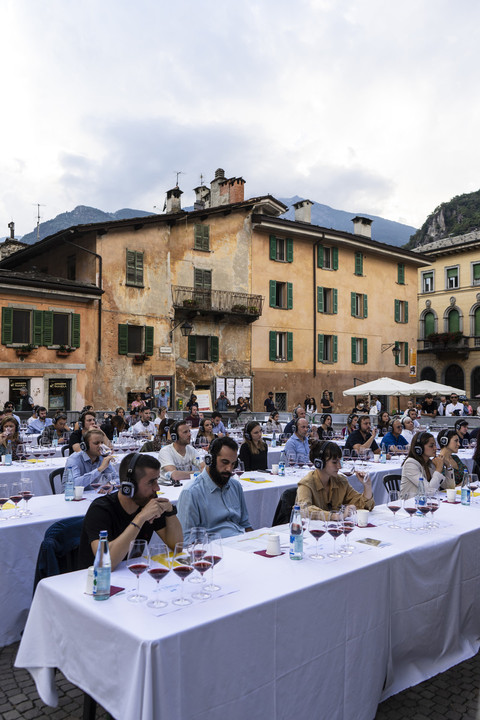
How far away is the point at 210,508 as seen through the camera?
16.6 ft

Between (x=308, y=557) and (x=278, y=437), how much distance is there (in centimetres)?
928

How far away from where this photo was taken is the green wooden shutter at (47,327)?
22391 millimetres

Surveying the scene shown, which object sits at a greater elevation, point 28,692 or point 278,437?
point 278,437

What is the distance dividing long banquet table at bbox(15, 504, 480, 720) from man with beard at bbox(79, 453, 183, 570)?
21cm

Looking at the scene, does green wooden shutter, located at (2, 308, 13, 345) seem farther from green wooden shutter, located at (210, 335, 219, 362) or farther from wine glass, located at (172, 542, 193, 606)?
wine glass, located at (172, 542, 193, 606)

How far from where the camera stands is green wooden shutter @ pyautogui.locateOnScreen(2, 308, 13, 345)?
839 inches

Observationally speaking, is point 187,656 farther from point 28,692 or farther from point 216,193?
point 216,193

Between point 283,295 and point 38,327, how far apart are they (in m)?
12.9

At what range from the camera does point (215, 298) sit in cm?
2759

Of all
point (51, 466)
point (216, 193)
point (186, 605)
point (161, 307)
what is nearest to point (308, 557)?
point (186, 605)

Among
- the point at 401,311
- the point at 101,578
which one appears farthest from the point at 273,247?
the point at 101,578

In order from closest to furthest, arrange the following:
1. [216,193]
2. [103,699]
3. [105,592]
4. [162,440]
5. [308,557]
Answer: [103,699]
[105,592]
[308,557]
[162,440]
[216,193]

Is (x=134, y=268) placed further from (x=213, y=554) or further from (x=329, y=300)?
(x=213, y=554)

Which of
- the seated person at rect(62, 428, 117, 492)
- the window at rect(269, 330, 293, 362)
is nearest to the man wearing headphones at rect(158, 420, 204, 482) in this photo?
the seated person at rect(62, 428, 117, 492)
